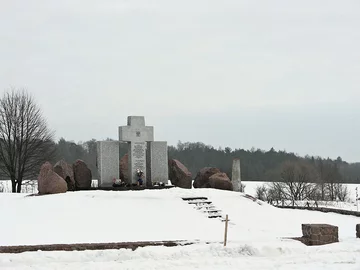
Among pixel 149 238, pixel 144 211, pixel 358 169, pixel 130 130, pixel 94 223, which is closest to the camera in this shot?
pixel 149 238

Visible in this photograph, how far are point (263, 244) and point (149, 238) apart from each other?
3.61 meters

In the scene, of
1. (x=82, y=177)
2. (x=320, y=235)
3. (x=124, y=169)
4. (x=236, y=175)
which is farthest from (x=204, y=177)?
(x=320, y=235)

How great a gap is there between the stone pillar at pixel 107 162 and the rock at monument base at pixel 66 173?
118 centimetres

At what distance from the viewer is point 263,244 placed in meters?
10.8

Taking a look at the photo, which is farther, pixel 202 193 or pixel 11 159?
pixel 11 159

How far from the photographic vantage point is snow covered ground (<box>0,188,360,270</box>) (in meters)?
9.48

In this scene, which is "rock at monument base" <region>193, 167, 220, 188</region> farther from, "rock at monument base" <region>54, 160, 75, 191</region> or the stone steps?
"rock at monument base" <region>54, 160, 75, 191</region>

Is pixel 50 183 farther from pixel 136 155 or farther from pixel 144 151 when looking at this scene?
pixel 144 151

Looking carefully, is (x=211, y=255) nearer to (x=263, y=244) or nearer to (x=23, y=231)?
(x=263, y=244)

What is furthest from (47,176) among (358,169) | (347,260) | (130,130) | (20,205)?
(358,169)

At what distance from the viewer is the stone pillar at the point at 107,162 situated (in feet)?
66.7

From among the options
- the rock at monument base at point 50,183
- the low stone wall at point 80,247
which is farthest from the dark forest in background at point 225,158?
the low stone wall at point 80,247

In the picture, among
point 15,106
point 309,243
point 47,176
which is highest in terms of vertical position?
point 15,106

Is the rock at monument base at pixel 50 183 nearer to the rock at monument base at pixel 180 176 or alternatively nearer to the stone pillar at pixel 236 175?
the rock at monument base at pixel 180 176
